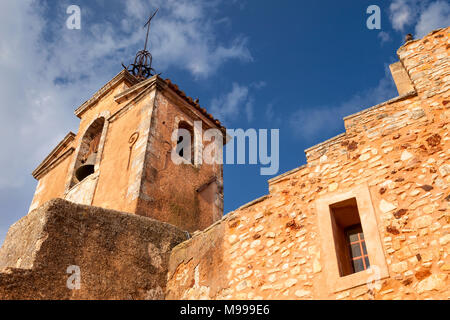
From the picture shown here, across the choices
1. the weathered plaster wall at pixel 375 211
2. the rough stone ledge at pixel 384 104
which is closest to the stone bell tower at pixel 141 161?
the weathered plaster wall at pixel 375 211

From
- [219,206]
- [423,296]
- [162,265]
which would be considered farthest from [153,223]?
[423,296]

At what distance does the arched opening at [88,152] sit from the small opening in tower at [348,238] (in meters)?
6.65

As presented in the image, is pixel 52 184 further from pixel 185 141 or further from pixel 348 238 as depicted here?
pixel 348 238

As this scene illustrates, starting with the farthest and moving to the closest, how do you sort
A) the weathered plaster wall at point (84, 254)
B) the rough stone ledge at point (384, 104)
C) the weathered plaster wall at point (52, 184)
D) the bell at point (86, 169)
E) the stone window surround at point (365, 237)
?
the weathered plaster wall at point (52, 184) < the bell at point (86, 169) < the rough stone ledge at point (384, 104) < the weathered plaster wall at point (84, 254) < the stone window surround at point (365, 237)

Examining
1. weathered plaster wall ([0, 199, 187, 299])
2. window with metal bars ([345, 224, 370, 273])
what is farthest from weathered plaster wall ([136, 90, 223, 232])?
window with metal bars ([345, 224, 370, 273])

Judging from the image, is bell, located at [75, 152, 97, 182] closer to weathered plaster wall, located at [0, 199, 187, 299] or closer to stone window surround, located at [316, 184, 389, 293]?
weathered plaster wall, located at [0, 199, 187, 299]

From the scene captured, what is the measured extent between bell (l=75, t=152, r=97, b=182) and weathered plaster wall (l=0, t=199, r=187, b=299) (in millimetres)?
4722

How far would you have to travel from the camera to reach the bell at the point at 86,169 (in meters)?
10.8

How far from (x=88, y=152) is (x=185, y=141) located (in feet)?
9.25

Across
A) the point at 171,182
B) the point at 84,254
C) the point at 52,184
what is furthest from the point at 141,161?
the point at 52,184

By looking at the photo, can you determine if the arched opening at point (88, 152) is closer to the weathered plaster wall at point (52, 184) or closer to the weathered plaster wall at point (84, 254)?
the weathered plaster wall at point (52, 184)

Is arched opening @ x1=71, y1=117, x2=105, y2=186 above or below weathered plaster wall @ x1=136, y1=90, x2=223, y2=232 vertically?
above

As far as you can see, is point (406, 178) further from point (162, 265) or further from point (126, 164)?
point (126, 164)

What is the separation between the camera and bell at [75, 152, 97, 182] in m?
10.8
